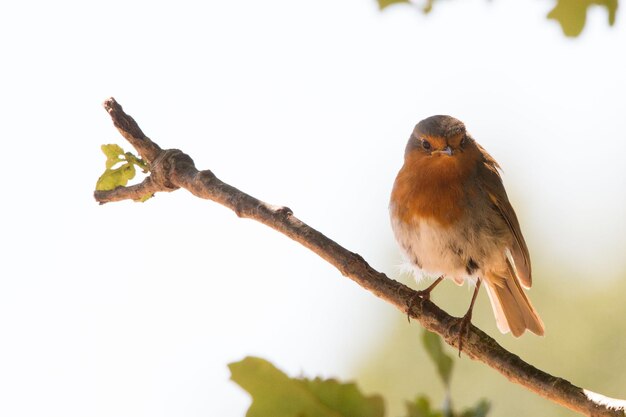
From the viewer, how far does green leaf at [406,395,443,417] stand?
128 centimetres

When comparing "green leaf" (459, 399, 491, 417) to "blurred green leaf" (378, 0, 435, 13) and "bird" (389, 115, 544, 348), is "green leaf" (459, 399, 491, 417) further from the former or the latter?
"bird" (389, 115, 544, 348)

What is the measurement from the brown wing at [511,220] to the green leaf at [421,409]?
8.67 ft

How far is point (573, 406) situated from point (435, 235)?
168cm

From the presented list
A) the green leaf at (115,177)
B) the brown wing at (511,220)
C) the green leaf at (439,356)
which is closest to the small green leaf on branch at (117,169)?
the green leaf at (115,177)

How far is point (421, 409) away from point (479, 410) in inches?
3.5

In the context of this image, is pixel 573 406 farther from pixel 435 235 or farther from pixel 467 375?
pixel 467 375

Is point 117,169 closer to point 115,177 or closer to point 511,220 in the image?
point 115,177

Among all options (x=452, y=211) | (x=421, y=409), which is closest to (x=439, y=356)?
(x=421, y=409)

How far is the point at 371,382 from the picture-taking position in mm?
6344

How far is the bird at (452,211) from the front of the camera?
371cm

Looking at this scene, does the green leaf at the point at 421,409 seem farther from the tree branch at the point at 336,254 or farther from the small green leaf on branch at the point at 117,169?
the small green leaf on branch at the point at 117,169

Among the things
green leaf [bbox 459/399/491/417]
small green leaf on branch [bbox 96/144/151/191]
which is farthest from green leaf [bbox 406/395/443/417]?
small green leaf on branch [bbox 96/144/151/191]

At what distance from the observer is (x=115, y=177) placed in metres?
3.14

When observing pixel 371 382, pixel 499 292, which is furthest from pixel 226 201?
pixel 371 382
